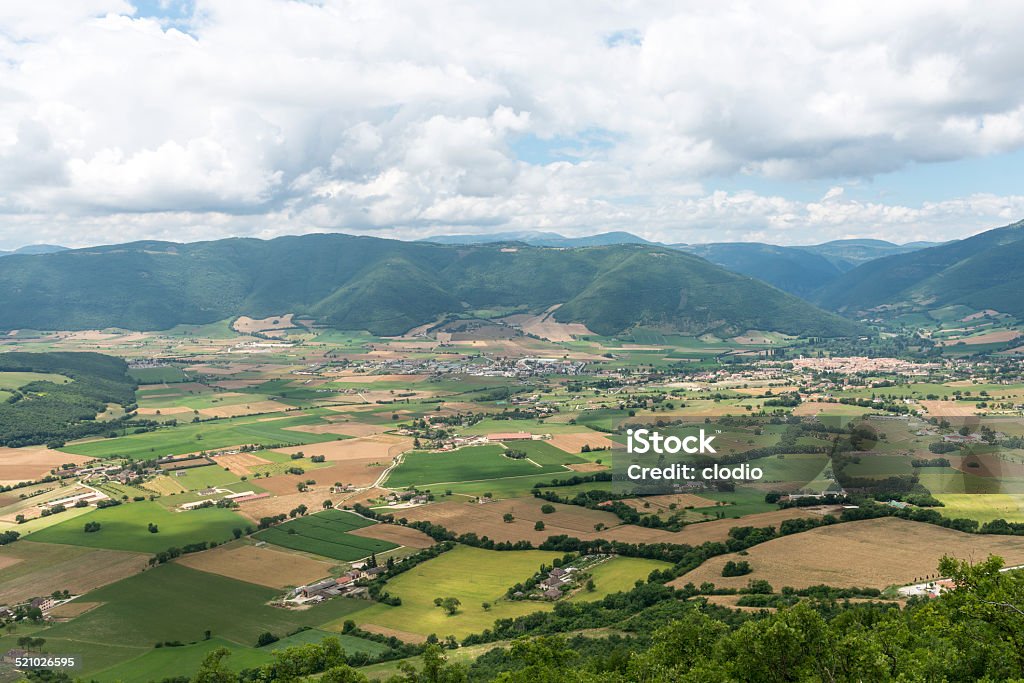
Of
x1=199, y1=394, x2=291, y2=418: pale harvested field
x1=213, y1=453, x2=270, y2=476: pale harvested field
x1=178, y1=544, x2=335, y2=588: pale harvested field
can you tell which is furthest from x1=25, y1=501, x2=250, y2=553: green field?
x1=199, y1=394, x2=291, y2=418: pale harvested field

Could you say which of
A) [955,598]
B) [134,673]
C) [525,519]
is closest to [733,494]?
[525,519]

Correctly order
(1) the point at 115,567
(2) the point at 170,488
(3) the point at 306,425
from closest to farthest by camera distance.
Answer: (1) the point at 115,567
(2) the point at 170,488
(3) the point at 306,425

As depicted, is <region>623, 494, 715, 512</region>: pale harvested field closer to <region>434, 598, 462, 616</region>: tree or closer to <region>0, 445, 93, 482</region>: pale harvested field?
<region>434, 598, 462, 616</region>: tree

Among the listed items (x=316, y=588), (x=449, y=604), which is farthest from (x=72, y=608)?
(x=449, y=604)

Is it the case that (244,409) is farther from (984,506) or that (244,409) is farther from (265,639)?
(984,506)

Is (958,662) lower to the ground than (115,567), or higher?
higher

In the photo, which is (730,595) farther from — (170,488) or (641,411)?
(641,411)

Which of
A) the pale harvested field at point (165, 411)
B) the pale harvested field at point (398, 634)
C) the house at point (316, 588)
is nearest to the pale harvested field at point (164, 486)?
the house at point (316, 588)

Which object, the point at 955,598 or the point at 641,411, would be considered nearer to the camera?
the point at 955,598
